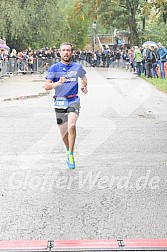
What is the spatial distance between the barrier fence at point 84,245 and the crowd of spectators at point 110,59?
492 inches

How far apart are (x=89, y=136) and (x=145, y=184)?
389cm

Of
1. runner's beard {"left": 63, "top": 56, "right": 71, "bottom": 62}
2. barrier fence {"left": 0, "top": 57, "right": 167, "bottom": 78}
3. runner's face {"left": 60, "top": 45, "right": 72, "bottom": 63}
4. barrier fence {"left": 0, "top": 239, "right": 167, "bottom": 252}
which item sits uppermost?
runner's face {"left": 60, "top": 45, "right": 72, "bottom": 63}

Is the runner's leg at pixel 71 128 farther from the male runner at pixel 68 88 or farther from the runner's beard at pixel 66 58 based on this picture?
the runner's beard at pixel 66 58

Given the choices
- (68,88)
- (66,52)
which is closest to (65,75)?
(68,88)

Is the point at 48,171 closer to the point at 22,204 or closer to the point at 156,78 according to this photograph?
the point at 22,204

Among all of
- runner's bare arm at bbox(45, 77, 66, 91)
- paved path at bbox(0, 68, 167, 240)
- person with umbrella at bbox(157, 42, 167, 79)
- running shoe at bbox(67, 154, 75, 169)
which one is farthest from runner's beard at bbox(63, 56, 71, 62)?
person with umbrella at bbox(157, 42, 167, 79)

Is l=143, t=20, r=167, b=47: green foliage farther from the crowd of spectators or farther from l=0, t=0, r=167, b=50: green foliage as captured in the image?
the crowd of spectators

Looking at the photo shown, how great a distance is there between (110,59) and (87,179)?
41357mm

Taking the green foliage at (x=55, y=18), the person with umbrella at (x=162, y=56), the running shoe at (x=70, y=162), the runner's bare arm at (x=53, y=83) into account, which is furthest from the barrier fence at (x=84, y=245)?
the person with umbrella at (x=162, y=56)

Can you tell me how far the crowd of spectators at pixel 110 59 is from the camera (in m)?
27.7

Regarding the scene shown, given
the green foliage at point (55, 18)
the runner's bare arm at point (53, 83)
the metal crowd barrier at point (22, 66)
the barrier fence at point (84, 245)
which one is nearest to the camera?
the barrier fence at point (84, 245)

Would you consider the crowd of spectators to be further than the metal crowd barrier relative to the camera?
No

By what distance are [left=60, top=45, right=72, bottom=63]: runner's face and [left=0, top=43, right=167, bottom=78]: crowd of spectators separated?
9.13 metres

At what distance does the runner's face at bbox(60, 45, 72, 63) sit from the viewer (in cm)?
776
